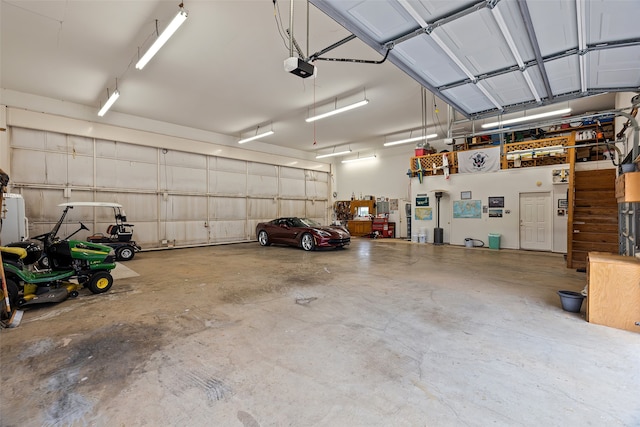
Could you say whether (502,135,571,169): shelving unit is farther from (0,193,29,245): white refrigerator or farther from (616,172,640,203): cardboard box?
(0,193,29,245): white refrigerator

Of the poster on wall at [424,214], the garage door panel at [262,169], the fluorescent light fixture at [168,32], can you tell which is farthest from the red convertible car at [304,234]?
the fluorescent light fixture at [168,32]

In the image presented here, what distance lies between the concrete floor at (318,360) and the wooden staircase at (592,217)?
79.8 inches

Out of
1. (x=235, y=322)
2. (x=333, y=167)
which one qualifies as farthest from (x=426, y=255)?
(x=333, y=167)

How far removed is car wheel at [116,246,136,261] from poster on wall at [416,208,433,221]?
33.0ft

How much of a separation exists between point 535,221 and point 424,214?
360cm

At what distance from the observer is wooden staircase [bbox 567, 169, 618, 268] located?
565 cm

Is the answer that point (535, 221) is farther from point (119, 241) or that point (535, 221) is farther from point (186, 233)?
point (119, 241)

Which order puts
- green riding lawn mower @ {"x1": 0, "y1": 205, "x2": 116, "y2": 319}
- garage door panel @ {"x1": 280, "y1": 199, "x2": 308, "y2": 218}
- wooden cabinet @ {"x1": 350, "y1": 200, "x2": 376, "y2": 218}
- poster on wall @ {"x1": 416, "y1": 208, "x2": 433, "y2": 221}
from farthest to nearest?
wooden cabinet @ {"x1": 350, "y1": 200, "x2": 376, "y2": 218}
garage door panel @ {"x1": 280, "y1": 199, "x2": 308, "y2": 218}
poster on wall @ {"x1": 416, "y1": 208, "x2": 433, "y2": 221}
green riding lawn mower @ {"x1": 0, "y1": 205, "x2": 116, "y2": 319}

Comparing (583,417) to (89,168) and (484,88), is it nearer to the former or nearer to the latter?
(484,88)

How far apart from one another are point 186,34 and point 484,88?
4.95 m

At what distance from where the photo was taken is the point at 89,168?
8469 millimetres

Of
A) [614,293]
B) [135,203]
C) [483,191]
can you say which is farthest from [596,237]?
[135,203]

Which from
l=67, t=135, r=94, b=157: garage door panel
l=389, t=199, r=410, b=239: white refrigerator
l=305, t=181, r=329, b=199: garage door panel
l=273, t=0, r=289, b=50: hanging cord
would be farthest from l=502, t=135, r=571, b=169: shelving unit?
l=67, t=135, r=94, b=157: garage door panel

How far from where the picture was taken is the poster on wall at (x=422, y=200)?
440 inches
